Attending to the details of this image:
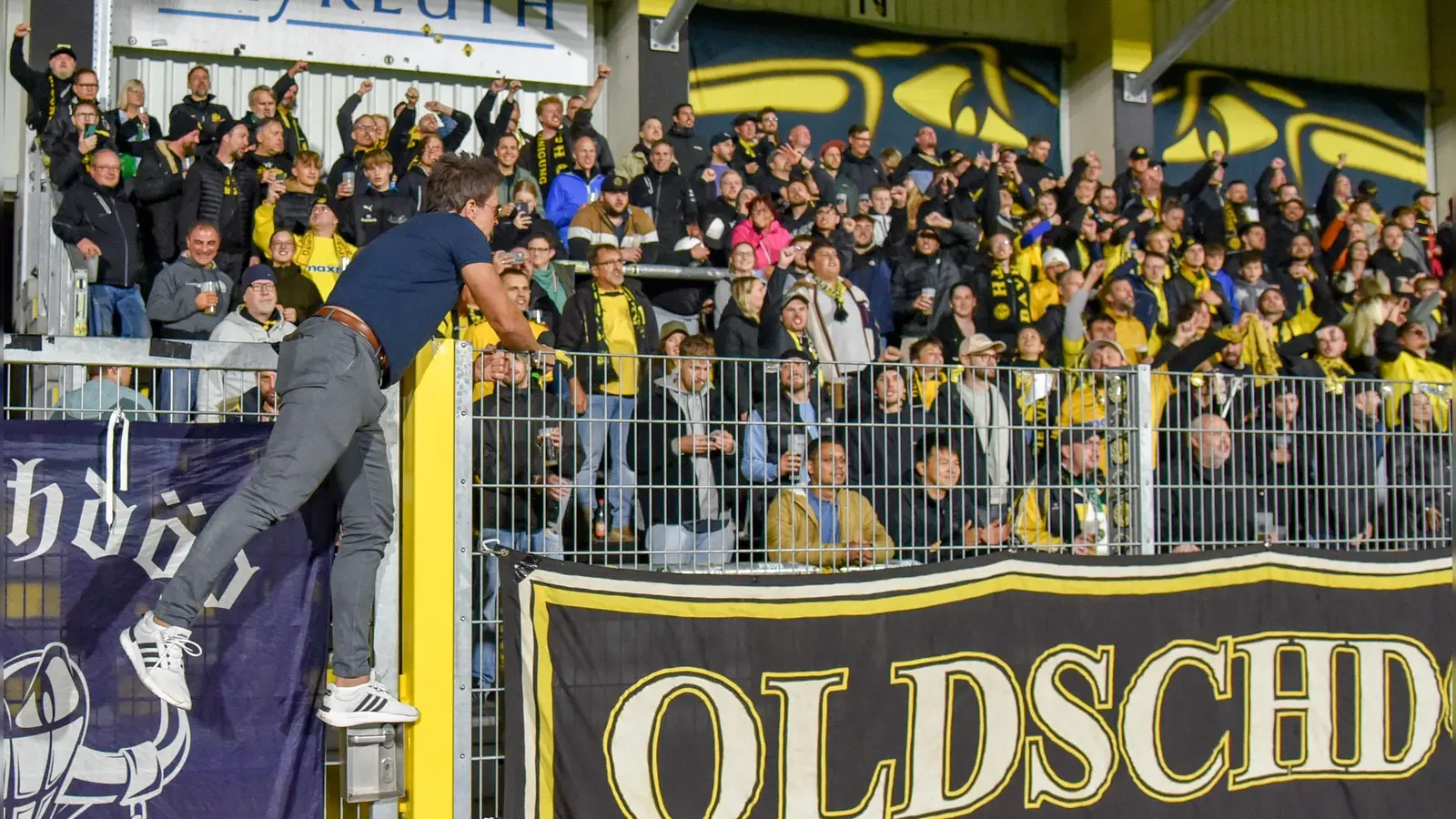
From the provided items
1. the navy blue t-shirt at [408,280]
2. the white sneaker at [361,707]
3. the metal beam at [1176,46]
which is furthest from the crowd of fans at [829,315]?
the metal beam at [1176,46]

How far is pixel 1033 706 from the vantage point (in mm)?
5961

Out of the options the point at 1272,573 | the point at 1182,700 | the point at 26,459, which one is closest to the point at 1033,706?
the point at 1182,700

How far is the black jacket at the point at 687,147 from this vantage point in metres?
13.1

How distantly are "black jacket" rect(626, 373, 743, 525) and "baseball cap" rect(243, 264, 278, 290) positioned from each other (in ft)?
14.1

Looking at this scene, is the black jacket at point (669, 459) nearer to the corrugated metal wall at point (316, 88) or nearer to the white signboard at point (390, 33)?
the corrugated metal wall at point (316, 88)

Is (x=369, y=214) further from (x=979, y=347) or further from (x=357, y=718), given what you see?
(x=357, y=718)

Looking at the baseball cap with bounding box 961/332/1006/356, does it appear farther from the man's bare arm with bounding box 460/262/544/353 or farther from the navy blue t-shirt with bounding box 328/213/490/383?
the navy blue t-shirt with bounding box 328/213/490/383

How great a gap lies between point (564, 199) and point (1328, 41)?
11.9 metres

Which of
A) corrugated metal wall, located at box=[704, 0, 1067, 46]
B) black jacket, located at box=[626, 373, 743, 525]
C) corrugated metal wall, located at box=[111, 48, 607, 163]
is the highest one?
corrugated metal wall, located at box=[704, 0, 1067, 46]

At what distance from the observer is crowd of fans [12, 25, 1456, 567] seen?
5.63m

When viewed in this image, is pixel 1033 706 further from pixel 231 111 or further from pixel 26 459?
pixel 231 111

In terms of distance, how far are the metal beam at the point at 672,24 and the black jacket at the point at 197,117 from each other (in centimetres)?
438

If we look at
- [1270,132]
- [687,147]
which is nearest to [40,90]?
[687,147]

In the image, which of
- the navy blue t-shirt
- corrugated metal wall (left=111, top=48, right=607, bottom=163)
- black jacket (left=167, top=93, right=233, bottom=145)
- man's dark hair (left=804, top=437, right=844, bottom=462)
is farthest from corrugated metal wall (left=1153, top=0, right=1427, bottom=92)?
the navy blue t-shirt
